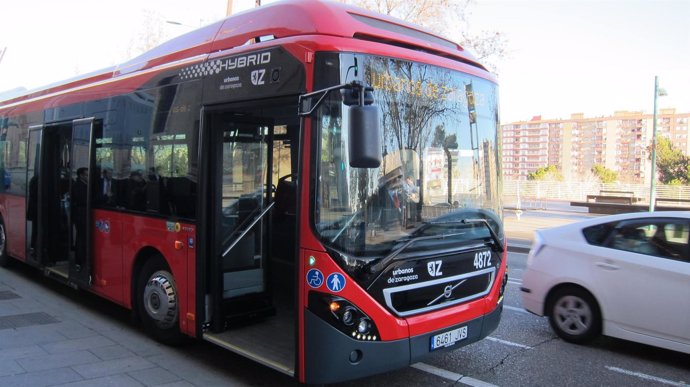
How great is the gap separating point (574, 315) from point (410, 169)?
3.15 m

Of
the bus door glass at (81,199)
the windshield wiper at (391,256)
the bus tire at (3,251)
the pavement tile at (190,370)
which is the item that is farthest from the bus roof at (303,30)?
the bus tire at (3,251)

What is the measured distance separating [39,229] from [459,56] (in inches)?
276

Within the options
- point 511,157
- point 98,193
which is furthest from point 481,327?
point 511,157

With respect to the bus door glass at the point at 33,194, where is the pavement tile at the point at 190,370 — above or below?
below

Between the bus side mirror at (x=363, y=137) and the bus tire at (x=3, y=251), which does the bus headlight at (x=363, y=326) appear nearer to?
the bus side mirror at (x=363, y=137)

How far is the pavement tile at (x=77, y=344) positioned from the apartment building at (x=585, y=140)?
253ft

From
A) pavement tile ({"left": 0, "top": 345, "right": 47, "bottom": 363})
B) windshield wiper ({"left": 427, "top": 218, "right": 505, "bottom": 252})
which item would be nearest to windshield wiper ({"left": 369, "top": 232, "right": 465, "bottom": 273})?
windshield wiper ({"left": 427, "top": 218, "right": 505, "bottom": 252})

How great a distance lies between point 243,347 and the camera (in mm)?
4570

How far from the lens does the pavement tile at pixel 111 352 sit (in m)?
5.19

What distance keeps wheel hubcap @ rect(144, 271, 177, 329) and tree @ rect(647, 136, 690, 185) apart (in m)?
50.6

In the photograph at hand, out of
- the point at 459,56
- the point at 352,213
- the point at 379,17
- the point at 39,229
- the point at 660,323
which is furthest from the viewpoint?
the point at 39,229

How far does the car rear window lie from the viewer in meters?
5.82

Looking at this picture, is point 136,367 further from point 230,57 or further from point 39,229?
point 39,229

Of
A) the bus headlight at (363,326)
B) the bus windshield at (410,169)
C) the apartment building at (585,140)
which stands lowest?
the bus headlight at (363,326)
